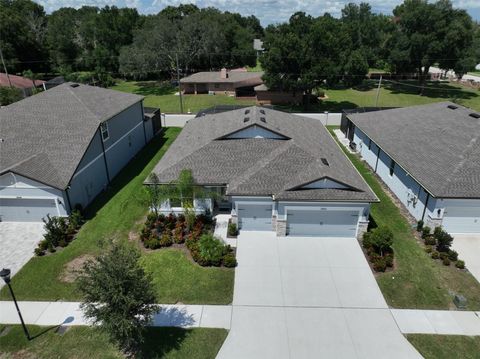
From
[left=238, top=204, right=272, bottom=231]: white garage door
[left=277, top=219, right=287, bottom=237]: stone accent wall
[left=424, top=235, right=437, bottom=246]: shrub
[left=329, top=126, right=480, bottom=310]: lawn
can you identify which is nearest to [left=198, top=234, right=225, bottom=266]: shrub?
[left=238, top=204, right=272, bottom=231]: white garage door

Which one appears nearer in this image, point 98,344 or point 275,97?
point 98,344

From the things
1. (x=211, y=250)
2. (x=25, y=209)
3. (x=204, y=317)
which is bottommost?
(x=204, y=317)

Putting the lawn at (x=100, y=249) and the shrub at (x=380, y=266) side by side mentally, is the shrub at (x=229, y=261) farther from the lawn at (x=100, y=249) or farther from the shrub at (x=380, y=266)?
the shrub at (x=380, y=266)

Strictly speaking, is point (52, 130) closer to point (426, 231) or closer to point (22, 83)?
point (426, 231)

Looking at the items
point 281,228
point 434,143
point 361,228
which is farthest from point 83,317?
point 434,143

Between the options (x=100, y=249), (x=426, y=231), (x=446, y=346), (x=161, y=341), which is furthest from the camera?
(x=426, y=231)

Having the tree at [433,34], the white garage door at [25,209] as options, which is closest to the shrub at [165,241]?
the white garage door at [25,209]
